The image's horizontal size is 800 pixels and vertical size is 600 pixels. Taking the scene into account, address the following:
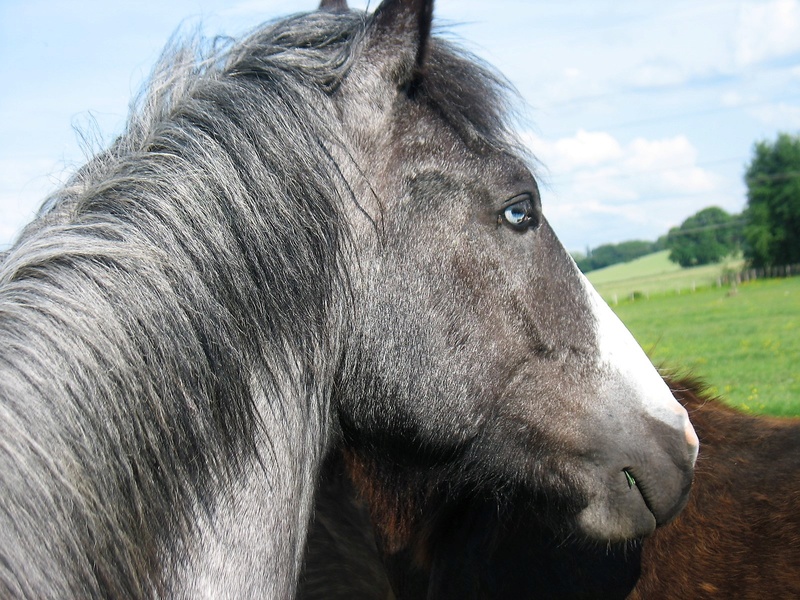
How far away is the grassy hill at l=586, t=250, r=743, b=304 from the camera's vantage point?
1985 inches

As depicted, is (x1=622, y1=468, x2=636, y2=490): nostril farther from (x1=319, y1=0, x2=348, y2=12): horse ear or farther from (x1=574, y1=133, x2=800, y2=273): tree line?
(x1=574, y1=133, x2=800, y2=273): tree line

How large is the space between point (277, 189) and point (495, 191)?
26.7 inches

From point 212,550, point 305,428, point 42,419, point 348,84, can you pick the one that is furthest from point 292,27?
point 212,550

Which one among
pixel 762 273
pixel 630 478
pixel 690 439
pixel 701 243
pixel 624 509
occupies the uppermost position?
pixel 701 243

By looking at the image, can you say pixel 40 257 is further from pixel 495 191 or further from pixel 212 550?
pixel 495 191

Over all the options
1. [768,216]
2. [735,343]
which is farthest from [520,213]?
[768,216]

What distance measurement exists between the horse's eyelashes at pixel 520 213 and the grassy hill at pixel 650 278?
143 ft

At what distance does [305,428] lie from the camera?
2111 mm

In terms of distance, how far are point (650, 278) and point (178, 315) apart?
67.6 meters

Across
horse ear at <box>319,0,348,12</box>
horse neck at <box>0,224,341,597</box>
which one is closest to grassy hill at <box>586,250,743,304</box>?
horse ear at <box>319,0,348,12</box>

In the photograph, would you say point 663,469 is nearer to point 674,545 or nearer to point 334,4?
point 674,545

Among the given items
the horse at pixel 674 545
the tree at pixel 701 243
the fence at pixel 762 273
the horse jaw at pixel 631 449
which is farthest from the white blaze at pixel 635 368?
the tree at pixel 701 243

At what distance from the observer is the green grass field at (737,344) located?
1012 cm

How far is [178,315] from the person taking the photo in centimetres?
184
